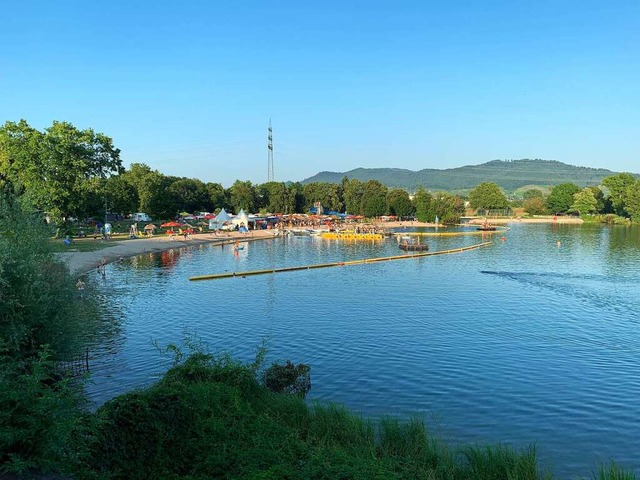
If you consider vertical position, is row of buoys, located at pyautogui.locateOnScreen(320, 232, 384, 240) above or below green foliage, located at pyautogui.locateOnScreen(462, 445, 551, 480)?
above

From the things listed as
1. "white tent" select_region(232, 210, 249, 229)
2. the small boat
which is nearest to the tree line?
"white tent" select_region(232, 210, 249, 229)

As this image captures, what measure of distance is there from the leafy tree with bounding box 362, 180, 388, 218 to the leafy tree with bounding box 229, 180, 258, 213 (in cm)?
3688

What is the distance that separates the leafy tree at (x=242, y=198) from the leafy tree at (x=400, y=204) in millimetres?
46487

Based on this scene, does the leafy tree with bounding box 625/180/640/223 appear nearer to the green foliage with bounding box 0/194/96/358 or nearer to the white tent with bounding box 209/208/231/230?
the white tent with bounding box 209/208/231/230

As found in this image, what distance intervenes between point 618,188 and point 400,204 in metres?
71.6

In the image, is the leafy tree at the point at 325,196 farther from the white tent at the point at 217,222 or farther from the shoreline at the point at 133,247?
the white tent at the point at 217,222

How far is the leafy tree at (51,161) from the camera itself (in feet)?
221

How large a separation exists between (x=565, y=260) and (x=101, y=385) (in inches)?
2472

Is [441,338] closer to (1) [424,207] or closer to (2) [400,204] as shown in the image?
(1) [424,207]

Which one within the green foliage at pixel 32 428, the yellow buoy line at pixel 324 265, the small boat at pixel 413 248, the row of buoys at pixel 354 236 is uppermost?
the green foliage at pixel 32 428

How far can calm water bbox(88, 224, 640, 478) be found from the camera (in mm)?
18594

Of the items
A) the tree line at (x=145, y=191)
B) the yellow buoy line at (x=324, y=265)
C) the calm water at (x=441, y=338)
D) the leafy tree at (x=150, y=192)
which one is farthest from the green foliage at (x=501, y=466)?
the leafy tree at (x=150, y=192)

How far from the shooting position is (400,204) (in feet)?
579

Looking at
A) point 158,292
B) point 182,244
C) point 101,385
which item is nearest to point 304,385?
point 101,385
